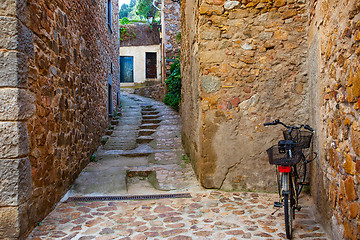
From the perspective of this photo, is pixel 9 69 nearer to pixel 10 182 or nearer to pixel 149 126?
pixel 10 182

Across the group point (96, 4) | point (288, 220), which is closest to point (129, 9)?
point (96, 4)

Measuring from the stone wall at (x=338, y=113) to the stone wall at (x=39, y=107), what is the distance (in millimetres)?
2823

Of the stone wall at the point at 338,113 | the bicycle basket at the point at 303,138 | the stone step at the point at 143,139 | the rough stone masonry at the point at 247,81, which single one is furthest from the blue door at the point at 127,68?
the bicycle basket at the point at 303,138

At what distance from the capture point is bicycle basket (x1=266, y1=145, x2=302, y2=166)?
2.70 metres

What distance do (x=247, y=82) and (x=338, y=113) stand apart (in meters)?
1.72

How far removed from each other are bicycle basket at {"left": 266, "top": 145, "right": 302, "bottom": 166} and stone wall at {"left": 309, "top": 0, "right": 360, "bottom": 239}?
0.31 metres

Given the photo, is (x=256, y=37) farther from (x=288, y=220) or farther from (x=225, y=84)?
(x=288, y=220)

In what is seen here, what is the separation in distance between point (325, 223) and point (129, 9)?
119 feet

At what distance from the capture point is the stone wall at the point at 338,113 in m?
2.15

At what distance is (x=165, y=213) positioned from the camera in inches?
138

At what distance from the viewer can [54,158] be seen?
12.2ft

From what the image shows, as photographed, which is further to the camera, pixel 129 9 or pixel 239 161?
pixel 129 9

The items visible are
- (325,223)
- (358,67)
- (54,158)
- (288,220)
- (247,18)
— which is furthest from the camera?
(247,18)

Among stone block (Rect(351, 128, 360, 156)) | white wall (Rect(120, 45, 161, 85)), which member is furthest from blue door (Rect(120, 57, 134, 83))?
Answer: stone block (Rect(351, 128, 360, 156))
